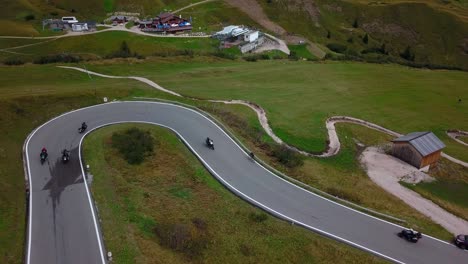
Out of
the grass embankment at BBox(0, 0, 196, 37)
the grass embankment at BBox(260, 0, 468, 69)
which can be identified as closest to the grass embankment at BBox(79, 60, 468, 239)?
the grass embankment at BBox(260, 0, 468, 69)

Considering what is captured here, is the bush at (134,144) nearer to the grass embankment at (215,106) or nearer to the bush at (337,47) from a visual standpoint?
the grass embankment at (215,106)

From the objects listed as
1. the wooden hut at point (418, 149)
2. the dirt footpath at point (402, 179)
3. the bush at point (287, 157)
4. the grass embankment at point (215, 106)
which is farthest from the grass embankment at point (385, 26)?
the bush at point (287, 157)

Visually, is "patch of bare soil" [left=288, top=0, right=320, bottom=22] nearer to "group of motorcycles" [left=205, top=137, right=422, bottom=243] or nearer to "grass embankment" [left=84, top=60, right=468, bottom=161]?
"grass embankment" [left=84, top=60, right=468, bottom=161]

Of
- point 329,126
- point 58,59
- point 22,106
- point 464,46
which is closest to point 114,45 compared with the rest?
point 58,59

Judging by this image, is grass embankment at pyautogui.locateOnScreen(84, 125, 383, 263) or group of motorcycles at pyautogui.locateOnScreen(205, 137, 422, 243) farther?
group of motorcycles at pyautogui.locateOnScreen(205, 137, 422, 243)

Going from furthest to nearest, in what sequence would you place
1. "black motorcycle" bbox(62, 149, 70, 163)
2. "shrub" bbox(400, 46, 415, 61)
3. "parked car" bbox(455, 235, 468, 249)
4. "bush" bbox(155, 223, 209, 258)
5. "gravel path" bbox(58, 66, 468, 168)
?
"shrub" bbox(400, 46, 415, 61) → "gravel path" bbox(58, 66, 468, 168) → "black motorcycle" bbox(62, 149, 70, 163) → "parked car" bbox(455, 235, 468, 249) → "bush" bbox(155, 223, 209, 258)

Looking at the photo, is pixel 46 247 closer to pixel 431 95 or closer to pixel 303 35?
pixel 431 95

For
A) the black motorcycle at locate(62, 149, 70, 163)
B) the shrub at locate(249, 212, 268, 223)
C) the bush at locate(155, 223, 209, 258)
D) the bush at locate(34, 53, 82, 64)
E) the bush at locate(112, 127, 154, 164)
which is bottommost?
the shrub at locate(249, 212, 268, 223)

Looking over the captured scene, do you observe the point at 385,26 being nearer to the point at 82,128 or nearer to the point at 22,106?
the point at 82,128
